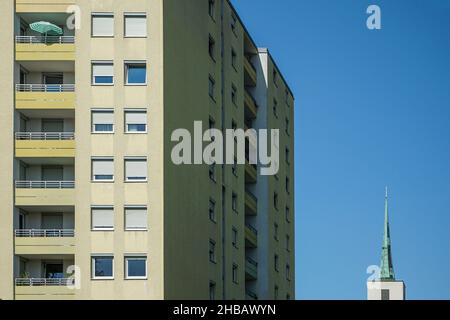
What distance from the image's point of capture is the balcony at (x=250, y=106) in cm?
8025

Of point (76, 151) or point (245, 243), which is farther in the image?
point (245, 243)

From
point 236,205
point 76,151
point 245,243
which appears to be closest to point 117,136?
point 76,151

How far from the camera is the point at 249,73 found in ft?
270

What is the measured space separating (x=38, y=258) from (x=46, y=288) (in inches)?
79.4

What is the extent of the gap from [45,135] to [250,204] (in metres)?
21.2

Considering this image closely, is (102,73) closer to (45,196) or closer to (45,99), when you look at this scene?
(45,99)

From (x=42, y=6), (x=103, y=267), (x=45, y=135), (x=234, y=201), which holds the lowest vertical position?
(x=103, y=267)

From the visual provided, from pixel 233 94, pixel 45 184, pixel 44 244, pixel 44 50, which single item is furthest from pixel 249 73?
pixel 44 244

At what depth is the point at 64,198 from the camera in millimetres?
61500

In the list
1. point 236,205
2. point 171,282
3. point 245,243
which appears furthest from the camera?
point 245,243

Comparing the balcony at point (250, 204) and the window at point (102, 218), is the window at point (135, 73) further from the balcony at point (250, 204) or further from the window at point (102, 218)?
the balcony at point (250, 204)

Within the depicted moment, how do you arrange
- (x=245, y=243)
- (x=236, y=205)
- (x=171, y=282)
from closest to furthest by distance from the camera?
1. (x=171, y=282)
2. (x=236, y=205)
3. (x=245, y=243)
